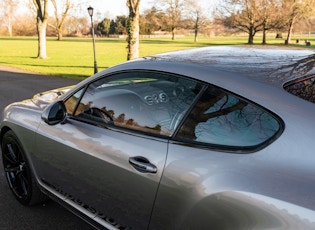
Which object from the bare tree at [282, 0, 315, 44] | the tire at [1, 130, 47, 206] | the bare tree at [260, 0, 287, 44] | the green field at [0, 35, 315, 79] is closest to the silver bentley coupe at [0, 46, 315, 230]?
the tire at [1, 130, 47, 206]

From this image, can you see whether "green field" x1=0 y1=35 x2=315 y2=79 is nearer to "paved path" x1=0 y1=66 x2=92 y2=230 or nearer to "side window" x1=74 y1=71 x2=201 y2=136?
"side window" x1=74 y1=71 x2=201 y2=136

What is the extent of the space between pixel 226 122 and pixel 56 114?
149 cm

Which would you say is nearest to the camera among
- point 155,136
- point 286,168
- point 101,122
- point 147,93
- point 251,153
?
point 286,168

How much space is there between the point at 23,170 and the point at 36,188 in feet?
0.85

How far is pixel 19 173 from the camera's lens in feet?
11.6

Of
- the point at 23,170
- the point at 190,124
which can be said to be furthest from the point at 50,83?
the point at 190,124

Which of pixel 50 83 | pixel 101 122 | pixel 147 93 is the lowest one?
pixel 50 83

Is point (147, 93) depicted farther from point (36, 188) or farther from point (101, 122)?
point (36, 188)

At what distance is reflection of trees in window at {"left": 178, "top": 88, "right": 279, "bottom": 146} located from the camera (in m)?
1.76

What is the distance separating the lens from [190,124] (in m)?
2.01

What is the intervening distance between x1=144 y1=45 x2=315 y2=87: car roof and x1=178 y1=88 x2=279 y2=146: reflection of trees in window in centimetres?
19

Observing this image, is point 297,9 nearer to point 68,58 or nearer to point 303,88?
point 68,58

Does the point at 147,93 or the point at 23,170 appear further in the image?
the point at 23,170

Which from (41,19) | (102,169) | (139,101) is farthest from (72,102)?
(41,19)
